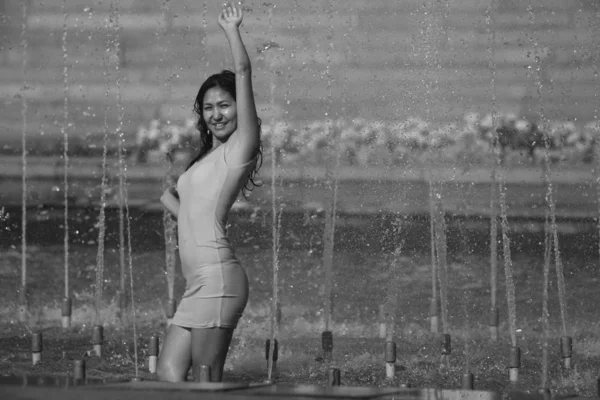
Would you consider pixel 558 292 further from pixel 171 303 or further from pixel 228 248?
pixel 228 248

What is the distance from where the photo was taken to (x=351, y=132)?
16.4 m

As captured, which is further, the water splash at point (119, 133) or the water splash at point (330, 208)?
the water splash at point (119, 133)

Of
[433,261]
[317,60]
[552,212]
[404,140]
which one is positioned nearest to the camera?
[433,261]

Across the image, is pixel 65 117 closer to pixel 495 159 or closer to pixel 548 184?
pixel 495 159

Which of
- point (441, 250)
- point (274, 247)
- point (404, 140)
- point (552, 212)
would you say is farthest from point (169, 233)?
point (552, 212)

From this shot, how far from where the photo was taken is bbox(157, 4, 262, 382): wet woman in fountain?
12.1ft

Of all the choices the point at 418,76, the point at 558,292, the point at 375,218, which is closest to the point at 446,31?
the point at 418,76

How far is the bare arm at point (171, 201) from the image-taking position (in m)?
3.92

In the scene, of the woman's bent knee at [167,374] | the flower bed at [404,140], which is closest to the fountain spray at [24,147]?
the flower bed at [404,140]

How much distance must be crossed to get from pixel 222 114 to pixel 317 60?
14651 millimetres

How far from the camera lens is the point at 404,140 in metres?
16.3

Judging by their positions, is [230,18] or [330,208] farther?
[330,208]

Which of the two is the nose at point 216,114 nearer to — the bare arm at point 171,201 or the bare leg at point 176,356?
the bare arm at point 171,201

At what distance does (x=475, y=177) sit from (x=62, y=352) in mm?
10651
